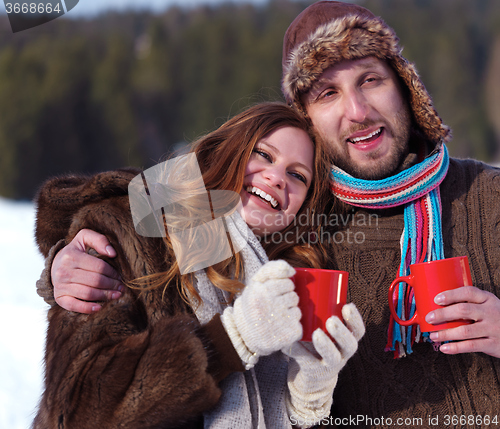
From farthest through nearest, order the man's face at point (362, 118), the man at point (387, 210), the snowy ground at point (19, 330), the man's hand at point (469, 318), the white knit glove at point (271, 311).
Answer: the snowy ground at point (19, 330) < the man's face at point (362, 118) < the man at point (387, 210) < the man's hand at point (469, 318) < the white knit glove at point (271, 311)

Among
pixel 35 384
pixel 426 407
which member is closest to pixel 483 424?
pixel 426 407

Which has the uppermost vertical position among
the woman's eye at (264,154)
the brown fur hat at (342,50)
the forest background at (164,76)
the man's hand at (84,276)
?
the forest background at (164,76)

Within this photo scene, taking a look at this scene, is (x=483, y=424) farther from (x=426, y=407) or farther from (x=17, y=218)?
(x=17, y=218)

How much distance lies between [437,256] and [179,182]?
112cm

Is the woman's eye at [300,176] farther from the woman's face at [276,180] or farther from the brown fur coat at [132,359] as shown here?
the brown fur coat at [132,359]

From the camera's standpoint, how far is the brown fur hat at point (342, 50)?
2.02 meters

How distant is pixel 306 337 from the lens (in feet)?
4.40

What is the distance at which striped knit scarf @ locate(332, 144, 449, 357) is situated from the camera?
187 cm

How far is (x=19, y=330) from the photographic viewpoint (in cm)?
457

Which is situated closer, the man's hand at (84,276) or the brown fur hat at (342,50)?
the man's hand at (84,276)

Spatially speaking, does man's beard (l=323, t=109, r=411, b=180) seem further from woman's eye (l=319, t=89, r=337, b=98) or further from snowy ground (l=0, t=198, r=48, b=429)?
snowy ground (l=0, t=198, r=48, b=429)

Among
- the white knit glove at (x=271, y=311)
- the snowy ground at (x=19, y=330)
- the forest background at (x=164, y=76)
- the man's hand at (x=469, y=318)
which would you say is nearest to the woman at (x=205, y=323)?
the white knit glove at (x=271, y=311)

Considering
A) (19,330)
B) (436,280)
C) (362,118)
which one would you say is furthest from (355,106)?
(19,330)

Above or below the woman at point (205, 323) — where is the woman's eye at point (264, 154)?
above
